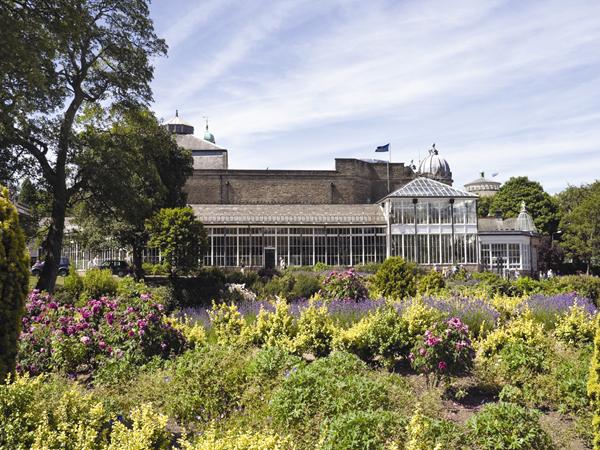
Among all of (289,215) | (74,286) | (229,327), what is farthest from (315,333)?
(289,215)

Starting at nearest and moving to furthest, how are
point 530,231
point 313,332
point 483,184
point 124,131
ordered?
point 313,332 < point 124,131 < point 530,231 < point 483,184

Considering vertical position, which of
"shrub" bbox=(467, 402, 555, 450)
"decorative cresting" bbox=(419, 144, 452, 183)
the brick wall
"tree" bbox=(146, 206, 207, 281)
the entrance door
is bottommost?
"shrub" bbox=(467, 402, 555, 450)

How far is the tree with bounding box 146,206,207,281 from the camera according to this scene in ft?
77.7

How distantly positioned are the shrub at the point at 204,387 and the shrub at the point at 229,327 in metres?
1.77

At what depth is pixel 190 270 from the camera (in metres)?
24.3

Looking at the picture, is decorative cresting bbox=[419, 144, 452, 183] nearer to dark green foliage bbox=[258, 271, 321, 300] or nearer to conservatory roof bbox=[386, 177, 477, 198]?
conservatory roof bbox=[386, 177, 477, 198]

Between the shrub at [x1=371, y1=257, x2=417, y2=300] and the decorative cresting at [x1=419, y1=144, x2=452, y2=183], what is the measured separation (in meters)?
48.7

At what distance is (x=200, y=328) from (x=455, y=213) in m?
30.5

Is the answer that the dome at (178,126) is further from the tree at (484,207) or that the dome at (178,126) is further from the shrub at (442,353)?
the shrub at (442,353)

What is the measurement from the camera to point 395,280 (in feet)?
53.7

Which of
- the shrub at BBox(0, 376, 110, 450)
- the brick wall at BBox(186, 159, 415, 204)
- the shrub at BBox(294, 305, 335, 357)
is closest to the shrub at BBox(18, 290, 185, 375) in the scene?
the shrub at BBox(294, 305, 335, 357)

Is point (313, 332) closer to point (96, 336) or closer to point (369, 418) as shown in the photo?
point (96, 336)

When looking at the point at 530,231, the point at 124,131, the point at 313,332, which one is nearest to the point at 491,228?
the point at 530,231

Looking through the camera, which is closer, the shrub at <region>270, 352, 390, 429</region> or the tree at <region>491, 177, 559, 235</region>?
the shrub at <region>270, 352, 390, 429</region>
